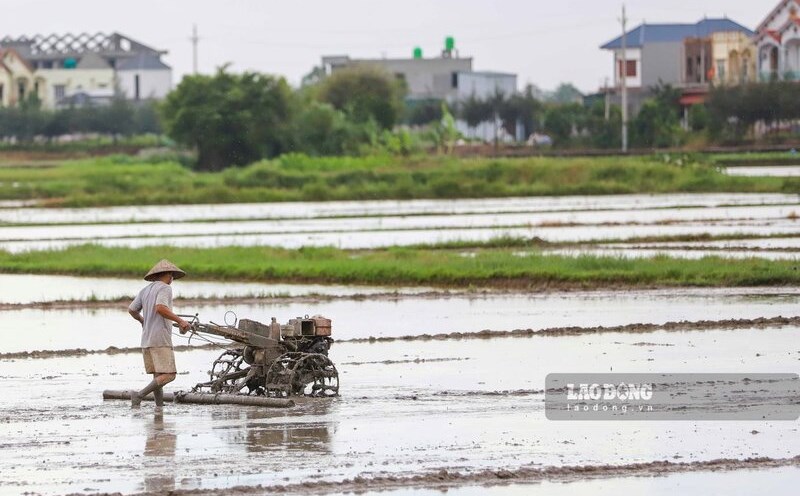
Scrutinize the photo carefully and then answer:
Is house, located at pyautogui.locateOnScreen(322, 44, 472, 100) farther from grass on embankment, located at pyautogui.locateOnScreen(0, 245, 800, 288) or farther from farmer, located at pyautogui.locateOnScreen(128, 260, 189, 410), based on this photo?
farmer, located at pyautogui.locateOnScreen(128, 260, 189, 410)

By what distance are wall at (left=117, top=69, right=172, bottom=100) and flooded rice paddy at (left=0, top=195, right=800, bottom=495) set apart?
90.7 metres

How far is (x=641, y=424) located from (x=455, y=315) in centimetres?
777

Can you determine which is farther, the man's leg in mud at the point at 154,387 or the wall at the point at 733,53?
the wall at the point at 733,53

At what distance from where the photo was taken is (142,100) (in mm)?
110750

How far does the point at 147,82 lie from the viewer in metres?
116

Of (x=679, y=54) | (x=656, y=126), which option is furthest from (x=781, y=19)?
(x=679, y=54)

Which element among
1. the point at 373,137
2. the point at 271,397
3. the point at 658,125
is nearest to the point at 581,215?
the point at 271,397

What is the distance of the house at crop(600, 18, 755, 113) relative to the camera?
80812 millimetres

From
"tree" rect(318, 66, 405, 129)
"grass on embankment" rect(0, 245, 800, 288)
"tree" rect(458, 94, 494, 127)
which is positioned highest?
"tree" rect(318, 66, 405, 129)

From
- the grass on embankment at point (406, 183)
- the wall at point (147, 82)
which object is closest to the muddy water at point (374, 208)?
the grass on embankment at point (406, 183)

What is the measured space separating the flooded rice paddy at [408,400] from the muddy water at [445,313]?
0.13 ft

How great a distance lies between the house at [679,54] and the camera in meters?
80.8

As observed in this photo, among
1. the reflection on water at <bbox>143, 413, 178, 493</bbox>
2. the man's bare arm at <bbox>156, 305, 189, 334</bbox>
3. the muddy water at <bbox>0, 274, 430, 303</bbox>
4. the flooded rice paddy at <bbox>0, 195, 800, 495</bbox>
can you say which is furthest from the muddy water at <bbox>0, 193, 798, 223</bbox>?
the reflection on water at <bbox>143, 413, 178, 493</bbox>

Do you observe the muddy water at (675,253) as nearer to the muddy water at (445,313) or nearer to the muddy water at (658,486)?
the muddy water at (445,313)
